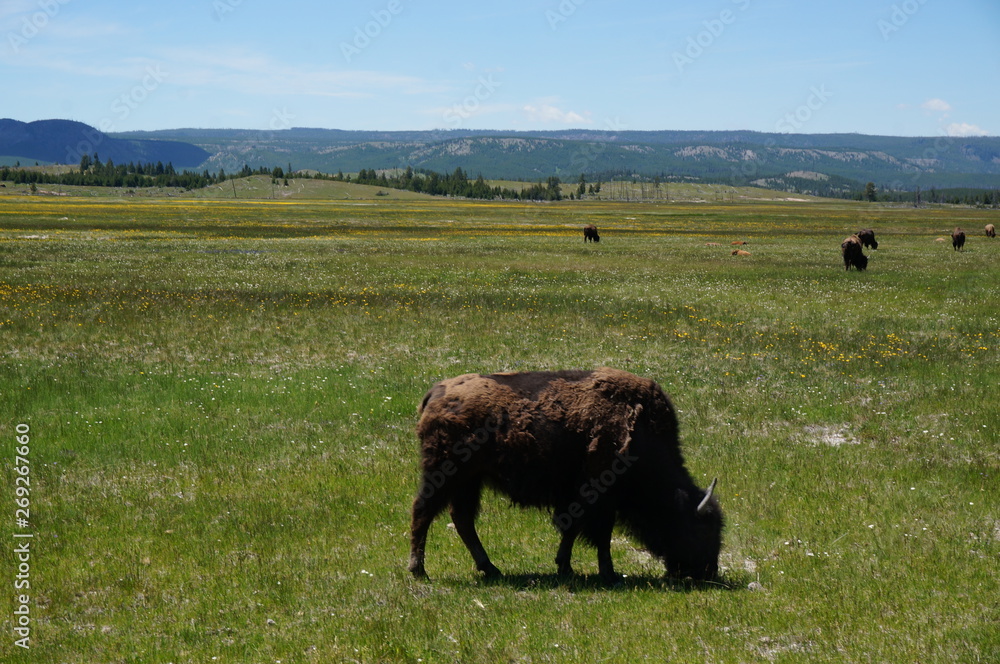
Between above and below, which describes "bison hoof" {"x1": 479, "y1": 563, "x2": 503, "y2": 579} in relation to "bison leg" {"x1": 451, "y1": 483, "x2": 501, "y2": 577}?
below

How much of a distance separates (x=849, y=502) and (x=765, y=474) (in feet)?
4.83

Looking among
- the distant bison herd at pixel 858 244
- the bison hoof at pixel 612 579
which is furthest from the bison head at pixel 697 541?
the distant bison herd at pixel 858 244

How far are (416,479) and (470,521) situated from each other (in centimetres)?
316

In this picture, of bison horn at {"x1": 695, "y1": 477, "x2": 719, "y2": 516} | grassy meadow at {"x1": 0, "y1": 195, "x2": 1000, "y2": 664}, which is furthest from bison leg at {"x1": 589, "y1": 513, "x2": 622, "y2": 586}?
bison horn at {"x1": 695, "y1": 477, "x2": 719, "y2": 516}

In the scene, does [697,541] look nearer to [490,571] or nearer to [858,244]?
[490,571]

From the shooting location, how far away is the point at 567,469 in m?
9.02

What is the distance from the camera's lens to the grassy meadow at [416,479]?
7.41 metres

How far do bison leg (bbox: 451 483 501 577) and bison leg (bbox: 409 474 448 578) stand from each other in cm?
20

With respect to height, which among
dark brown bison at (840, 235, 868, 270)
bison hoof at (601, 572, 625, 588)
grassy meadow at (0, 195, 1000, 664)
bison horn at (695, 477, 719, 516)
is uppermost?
dark brown bison at (840, 235, 868, 270)

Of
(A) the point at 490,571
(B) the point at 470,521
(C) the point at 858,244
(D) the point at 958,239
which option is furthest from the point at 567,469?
(D) the point at 958,239

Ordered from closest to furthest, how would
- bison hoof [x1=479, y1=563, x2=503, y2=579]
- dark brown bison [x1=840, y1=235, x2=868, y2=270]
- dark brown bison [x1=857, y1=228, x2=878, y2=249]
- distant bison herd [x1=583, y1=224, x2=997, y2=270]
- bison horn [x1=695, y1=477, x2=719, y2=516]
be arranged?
bison horn [x1=695, y1=477, x2=719, y2=516]
bison hoof [x1=479, y1=563, x2=503, y2=579]
dark brown bison [x1=840, y1=235, x2=868, y2=270]
distant bison herd [x1=583, y1=224, x2=997, y2=270]
dark brown bison [x1=857, y1=228, x2=878, y2=249]

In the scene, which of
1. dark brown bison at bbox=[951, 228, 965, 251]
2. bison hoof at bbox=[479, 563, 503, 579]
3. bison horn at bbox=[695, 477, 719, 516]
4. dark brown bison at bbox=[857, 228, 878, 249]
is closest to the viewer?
bison horn at bbox=[695, 477, 719, 516]

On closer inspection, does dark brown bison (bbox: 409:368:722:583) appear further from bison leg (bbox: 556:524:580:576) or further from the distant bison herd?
the distant bison herd

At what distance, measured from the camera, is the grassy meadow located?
7.41 meters
